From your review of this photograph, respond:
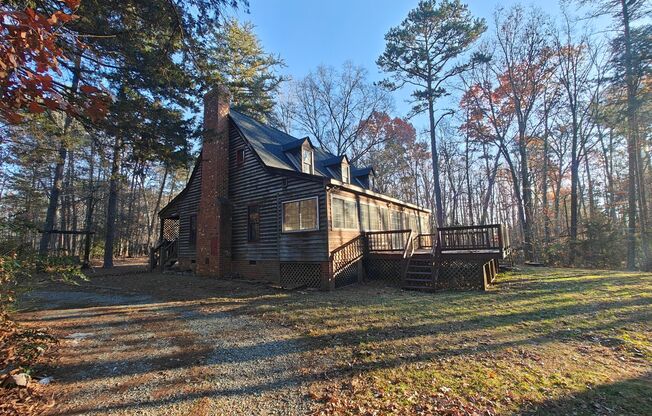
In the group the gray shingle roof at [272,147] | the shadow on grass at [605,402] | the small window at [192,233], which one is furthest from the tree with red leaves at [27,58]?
the small window at [192,233]

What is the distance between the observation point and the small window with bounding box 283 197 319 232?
11.5m

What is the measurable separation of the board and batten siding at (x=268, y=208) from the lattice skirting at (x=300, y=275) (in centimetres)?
27

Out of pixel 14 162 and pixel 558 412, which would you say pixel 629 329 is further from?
pixel 14 162

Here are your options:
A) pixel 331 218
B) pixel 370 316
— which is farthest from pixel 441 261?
pixel 370 316

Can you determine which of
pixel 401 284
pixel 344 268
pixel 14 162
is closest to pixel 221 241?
pixel 344 268

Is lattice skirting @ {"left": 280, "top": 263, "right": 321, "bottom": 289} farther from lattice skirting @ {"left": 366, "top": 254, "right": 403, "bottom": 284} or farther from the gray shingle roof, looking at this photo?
the gray shingle roof

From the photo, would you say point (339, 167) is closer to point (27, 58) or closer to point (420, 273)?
point (420, 273)

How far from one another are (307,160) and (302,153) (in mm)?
478

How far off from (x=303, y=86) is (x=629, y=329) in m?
29.8

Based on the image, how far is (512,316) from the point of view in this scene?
6.67 meters

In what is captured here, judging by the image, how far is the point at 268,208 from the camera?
12.8m

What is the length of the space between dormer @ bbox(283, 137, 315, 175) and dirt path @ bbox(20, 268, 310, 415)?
26.7 ft

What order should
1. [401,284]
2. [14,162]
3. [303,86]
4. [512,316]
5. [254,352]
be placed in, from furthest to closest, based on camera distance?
1. [303,86]
2. [14,162]
3. [401,284]
4. [512,316]
5. [254,352]

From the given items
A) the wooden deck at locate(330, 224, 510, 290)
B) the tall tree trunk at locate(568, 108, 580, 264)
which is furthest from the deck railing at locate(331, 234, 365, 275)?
the tall tree trunk at locate(568, 108, 580, 264)
